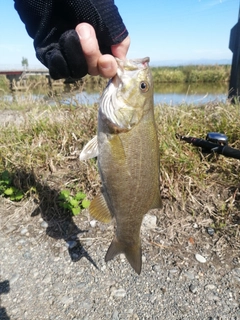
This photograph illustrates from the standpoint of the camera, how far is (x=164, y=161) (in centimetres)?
372

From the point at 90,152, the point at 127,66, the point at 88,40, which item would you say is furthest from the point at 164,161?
the point at 88,40

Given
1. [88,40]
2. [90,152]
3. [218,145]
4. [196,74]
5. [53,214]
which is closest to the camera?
[88,40]

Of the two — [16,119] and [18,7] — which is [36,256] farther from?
[16,119]

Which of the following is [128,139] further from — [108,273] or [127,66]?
[108,273]

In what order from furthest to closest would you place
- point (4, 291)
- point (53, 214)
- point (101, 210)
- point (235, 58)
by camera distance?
1. point (235, 58)
2. point (53, 214)
3. point (4, 291)
4. point (101, 210)

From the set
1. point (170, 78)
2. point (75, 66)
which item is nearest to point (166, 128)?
point (75, 66)

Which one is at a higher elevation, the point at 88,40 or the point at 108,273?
the point at 88,40

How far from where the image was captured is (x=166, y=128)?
420 cm

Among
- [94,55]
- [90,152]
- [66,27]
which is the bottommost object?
[90,152]

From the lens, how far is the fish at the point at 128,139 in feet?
6.32

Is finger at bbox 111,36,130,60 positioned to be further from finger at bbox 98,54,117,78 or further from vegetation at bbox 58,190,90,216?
vegetation at bbox 58,190,90,216

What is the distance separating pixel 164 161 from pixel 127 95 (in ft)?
6.29

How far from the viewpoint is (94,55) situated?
1694 mm

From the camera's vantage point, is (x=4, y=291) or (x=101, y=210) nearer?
(x=101, y=210)
